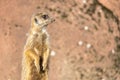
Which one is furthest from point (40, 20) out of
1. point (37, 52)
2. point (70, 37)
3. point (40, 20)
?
point (70, 37)

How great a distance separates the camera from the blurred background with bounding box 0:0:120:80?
16.3ft

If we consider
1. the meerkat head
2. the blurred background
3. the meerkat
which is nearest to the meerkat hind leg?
the meerkat

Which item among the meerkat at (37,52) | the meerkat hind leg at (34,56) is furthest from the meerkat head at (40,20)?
the meerkat hind leg at (34,56)

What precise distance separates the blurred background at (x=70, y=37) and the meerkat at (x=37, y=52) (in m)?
1.03

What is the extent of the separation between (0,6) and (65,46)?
0.55m

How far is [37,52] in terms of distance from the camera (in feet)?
12.8

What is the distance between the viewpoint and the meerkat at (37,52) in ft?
12.7

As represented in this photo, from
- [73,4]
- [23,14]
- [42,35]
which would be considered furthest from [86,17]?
[42,35]

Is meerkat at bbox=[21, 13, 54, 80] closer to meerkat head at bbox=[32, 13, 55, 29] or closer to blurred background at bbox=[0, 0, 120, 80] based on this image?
meerkat head at bbox=[32, 13, 55, 29]

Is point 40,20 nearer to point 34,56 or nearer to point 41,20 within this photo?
point 41,20

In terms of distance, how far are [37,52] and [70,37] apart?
3.88 feet

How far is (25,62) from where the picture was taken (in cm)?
390

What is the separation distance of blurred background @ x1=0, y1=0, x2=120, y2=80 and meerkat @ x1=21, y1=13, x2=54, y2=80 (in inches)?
40.7

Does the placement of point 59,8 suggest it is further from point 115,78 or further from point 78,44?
point 115,78
